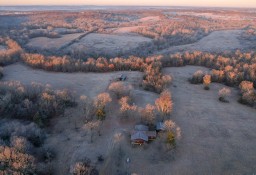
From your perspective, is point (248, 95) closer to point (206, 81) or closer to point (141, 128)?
point (206, 81)

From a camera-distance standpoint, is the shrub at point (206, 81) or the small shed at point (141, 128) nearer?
the small shed at point (141, 128)

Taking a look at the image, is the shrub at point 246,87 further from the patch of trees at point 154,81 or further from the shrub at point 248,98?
the patch of trees at point 154,81

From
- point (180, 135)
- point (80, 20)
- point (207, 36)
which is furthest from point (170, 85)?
point (80, 20)

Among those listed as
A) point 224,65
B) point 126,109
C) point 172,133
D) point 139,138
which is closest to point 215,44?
point 224,65

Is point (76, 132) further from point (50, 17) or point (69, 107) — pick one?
point (50, 17)

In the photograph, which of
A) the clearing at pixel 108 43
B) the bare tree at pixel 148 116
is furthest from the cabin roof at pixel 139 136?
the clearing at pixel 108 43

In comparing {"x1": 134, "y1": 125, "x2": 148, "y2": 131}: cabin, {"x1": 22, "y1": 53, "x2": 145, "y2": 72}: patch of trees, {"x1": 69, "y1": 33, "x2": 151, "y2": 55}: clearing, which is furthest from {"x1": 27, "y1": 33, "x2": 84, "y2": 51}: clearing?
{"x1": 134, "y1": 125, "x2": 148, "y2": 131}: cabin
